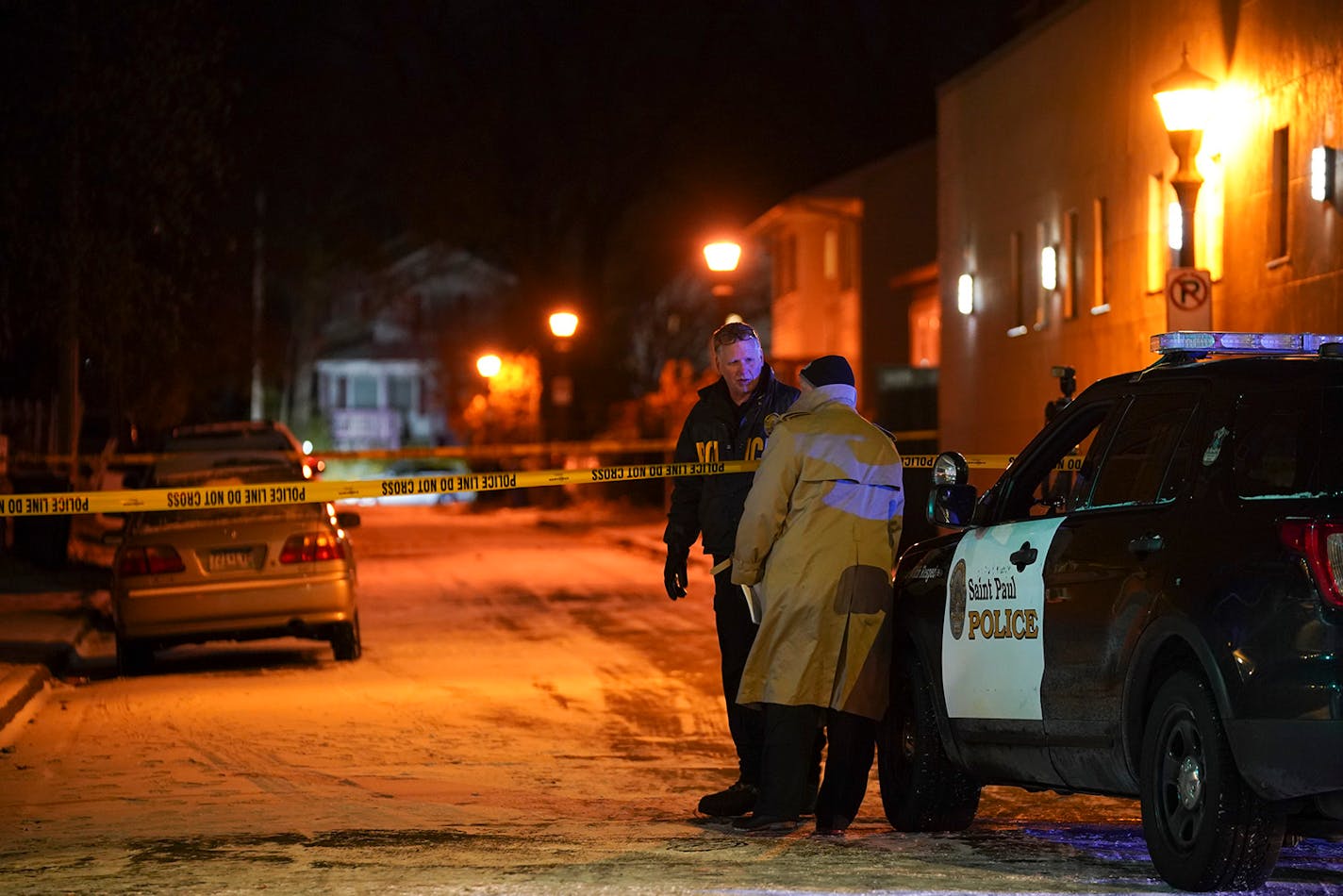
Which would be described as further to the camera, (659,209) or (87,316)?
(659,209)

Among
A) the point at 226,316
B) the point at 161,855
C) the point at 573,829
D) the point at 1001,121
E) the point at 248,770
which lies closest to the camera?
the point at 161,855

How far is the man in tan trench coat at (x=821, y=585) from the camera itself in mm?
8117

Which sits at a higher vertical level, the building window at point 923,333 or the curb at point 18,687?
the building window at point 923,333

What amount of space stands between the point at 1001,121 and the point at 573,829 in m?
20.6

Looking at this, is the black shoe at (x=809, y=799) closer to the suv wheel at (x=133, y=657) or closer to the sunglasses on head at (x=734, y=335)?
the sunglasses on head at (x=734, y=335)

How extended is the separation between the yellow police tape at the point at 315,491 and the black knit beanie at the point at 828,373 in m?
2.90

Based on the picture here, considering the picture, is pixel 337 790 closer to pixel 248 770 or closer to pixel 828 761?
pixel 248 770

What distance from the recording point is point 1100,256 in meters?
23.6

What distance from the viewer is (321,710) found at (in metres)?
13.1

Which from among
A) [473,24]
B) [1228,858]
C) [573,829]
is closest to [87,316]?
[573,829]

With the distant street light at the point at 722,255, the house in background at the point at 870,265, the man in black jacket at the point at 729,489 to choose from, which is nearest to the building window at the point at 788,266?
the house in background at the point at 870,265

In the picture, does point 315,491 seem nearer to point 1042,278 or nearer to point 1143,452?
point 1143,452

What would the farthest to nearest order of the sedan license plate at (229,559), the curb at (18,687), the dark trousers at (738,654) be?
1. the sedan license plate at (229,559)
2. the curb at (18,687)
3. the dark trousers at (738,654)

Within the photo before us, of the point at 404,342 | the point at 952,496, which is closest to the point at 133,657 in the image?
the point at 952,496
